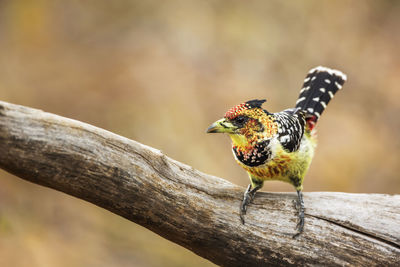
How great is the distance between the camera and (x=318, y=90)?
4293mm

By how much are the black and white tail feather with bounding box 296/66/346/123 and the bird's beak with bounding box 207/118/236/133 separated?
1.30 m

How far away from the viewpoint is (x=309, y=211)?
130 inches

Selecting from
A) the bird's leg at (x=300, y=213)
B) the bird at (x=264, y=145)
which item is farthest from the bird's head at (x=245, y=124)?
the bird's leg at (x=300, y=213)

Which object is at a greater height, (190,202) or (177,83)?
(177,83)

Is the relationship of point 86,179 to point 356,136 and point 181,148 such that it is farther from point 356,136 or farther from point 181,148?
point 356,136

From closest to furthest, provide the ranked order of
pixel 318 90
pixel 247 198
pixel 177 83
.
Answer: pixel 247 198 < pixel 318 90 < pixel 177 83

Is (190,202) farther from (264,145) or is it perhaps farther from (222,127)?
(264,145)

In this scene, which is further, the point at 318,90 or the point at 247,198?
the point at 318,90

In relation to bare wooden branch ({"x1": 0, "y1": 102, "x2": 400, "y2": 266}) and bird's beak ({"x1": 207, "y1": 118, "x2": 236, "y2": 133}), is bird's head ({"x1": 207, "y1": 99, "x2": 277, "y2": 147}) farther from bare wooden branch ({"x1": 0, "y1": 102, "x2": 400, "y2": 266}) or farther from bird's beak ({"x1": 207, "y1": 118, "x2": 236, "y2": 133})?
bare wooden branch ({"x1": 0, "y1": 102, "x2": 400, "y2": 266})

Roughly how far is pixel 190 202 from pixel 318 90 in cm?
202

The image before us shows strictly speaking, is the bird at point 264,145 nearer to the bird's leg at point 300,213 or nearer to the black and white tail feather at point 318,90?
the bird's leg at point 300,213

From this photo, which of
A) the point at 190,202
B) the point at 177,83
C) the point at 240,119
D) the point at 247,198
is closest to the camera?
the point at 190,202

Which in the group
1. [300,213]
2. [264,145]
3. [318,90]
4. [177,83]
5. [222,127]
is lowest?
[300,213]

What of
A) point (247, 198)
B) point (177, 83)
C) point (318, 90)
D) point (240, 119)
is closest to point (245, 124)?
point (240, 119)
